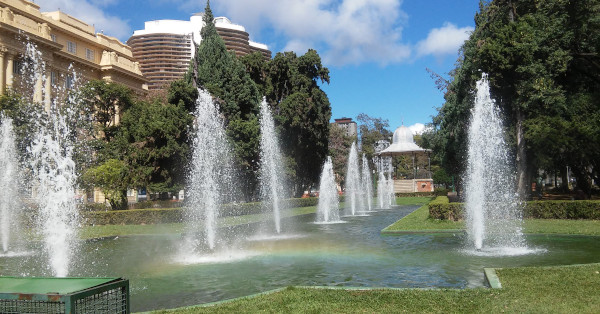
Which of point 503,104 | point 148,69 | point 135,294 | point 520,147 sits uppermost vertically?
point 148,69

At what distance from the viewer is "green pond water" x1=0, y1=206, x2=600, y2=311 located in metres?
8.49

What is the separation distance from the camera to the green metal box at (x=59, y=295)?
11.5 feet

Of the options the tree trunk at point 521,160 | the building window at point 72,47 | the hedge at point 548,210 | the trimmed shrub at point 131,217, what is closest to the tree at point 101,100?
the trimmed shrub at point 131,217

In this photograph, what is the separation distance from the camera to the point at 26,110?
30844 millimetres

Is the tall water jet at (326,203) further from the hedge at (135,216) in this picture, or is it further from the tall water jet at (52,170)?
the tall water jet at (52,170)

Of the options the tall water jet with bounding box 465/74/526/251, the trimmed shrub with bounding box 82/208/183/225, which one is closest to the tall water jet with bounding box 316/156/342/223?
the tall water jet with bounding box 465/74/526/251

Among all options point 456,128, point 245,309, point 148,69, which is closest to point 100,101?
point 456,128

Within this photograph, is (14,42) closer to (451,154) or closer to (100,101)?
(100,101)

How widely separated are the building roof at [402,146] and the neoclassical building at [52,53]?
102ft

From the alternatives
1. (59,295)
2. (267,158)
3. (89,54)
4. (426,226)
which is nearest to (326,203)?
(267,158)

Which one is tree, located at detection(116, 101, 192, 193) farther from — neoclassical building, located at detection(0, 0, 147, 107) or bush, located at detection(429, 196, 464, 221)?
bush, located at detection(429, 196, 464, 221)

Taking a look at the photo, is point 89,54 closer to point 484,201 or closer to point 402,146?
point 402,146

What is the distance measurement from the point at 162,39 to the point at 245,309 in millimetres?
125375

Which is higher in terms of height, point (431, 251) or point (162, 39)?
point (162, 39)
